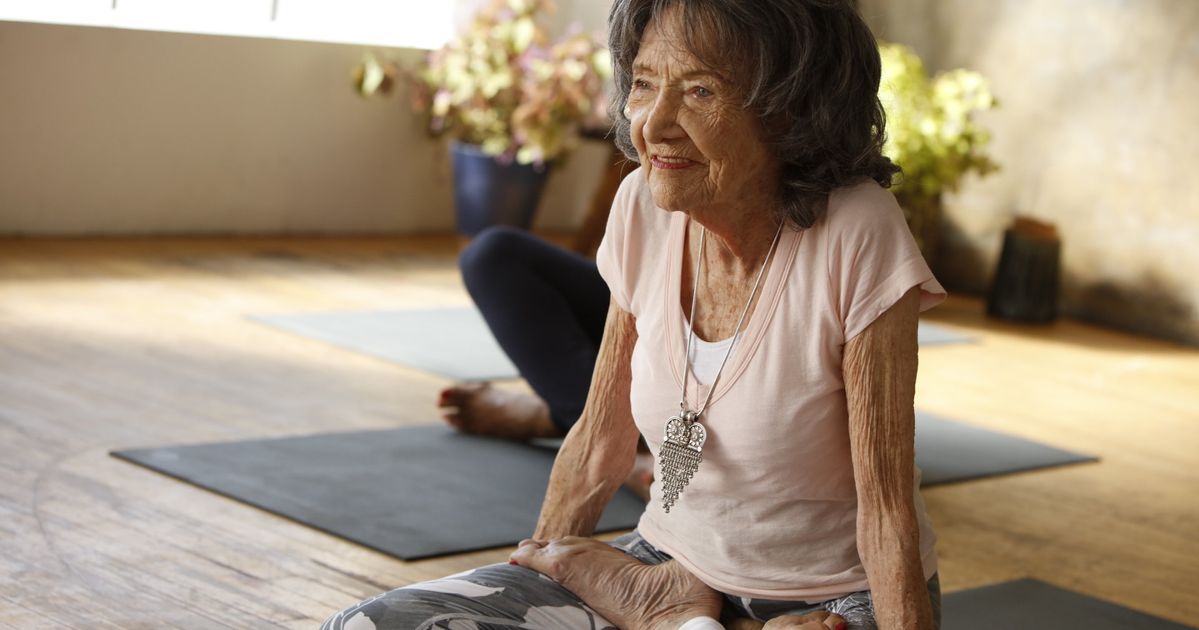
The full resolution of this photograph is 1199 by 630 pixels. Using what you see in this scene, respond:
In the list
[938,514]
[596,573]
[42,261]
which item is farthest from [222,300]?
[596,573]

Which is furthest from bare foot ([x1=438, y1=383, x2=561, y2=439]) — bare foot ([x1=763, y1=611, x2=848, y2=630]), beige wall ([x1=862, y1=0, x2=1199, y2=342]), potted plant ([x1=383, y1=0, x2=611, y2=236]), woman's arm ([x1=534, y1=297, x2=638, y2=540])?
beige wall ([x1=862, y1=0, x2=1199, y2=342])

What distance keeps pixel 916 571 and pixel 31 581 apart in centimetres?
117

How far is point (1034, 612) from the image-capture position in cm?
230

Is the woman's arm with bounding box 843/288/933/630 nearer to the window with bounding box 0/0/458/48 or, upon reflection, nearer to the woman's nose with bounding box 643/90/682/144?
the woman's nose with bounding box 643/90/682/144

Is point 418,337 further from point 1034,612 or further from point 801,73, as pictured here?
point 801,73

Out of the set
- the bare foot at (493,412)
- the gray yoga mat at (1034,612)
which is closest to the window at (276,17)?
the bare foot at (493,412)

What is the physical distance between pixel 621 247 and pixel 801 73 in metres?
0.30

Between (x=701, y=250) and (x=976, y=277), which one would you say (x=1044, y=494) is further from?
(x=976, y=277)

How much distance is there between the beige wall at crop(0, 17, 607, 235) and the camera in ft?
15.6

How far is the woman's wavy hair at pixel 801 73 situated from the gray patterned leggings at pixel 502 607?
36 cm

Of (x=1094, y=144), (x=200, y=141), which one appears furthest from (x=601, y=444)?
(x=1094, y=144)

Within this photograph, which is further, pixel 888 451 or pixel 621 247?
pixel 621 247

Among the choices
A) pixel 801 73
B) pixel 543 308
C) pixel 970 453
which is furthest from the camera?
pixel 970 453

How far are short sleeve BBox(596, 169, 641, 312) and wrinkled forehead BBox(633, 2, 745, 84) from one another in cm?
18
